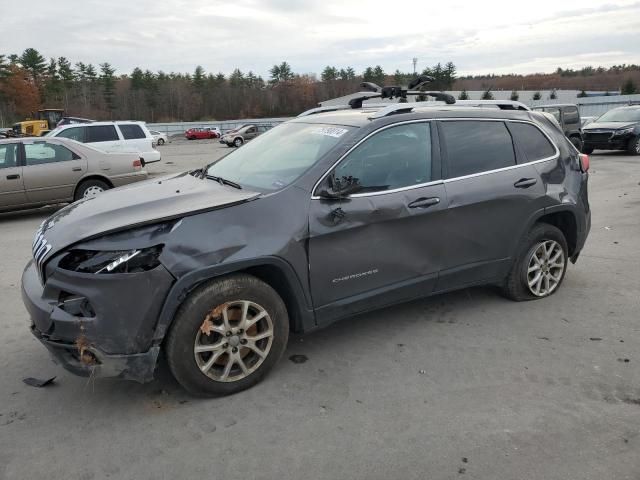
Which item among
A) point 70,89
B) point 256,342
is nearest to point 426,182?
point 256,342

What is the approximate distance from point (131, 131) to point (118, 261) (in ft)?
47.5

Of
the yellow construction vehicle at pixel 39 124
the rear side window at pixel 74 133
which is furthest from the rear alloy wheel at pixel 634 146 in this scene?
the yellow construction vehicle at pixel 39 124

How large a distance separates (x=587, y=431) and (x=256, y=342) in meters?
1.98

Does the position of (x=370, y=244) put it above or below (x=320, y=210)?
below

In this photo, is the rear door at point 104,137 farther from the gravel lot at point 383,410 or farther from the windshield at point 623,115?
the windshield at point 623,115

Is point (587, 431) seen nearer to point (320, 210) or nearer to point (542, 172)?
point (320, 210)

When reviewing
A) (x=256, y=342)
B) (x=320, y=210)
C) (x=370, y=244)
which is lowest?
(x=256, y=342)

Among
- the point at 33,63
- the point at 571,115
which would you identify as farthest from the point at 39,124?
the point at 33,63

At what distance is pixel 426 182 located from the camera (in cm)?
399

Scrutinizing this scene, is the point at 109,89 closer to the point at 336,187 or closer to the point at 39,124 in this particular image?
the point at 39,124

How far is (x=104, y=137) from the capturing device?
15688 millimetres

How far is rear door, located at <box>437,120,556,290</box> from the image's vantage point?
13.6 feet

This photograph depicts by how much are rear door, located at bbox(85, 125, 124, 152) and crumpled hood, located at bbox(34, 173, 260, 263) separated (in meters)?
12.5

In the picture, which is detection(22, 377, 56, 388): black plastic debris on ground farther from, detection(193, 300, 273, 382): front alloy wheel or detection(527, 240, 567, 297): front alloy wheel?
detection(527, 240, 567, 297): front alloy wheel
